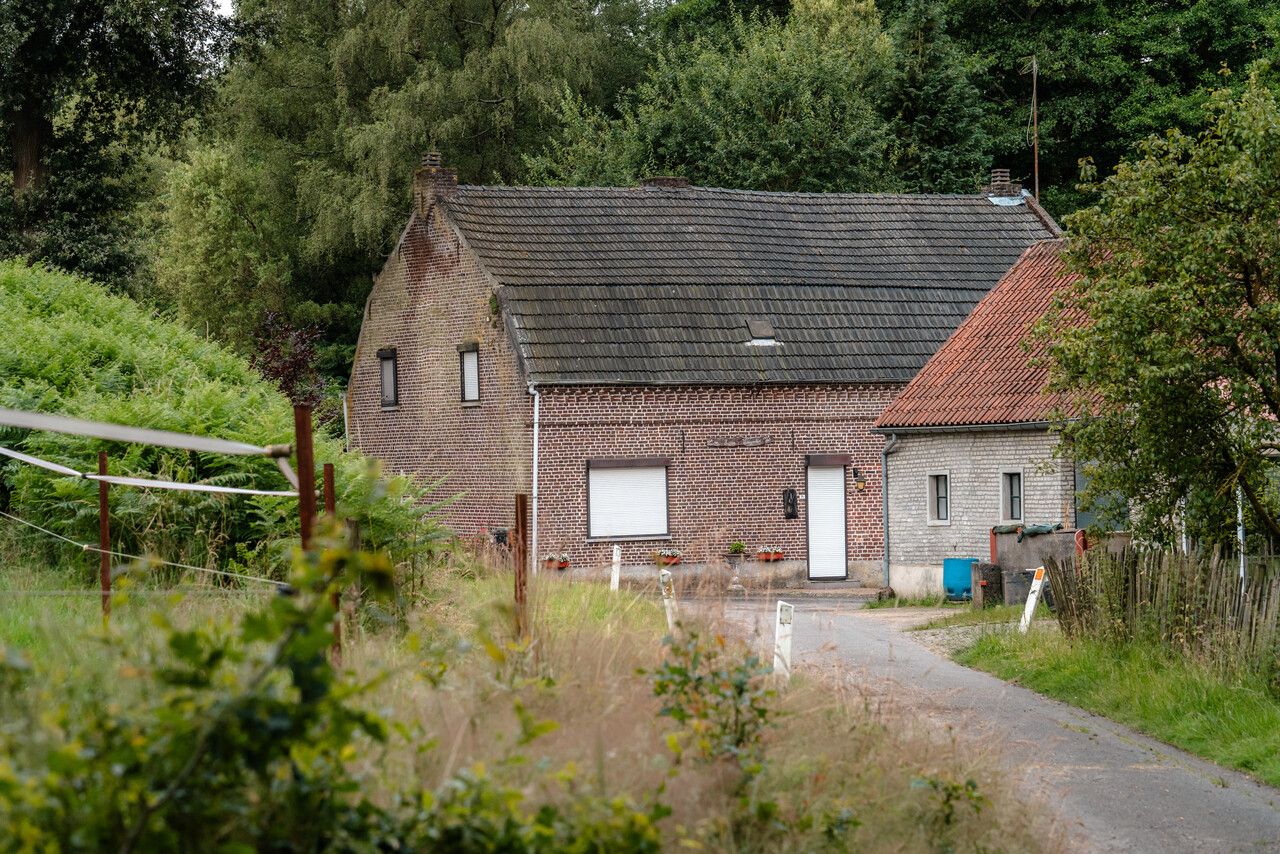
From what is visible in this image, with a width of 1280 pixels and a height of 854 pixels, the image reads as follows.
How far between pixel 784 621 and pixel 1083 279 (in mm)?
5719

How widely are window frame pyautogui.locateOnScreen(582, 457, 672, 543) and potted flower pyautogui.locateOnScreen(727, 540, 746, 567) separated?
1.39 metres

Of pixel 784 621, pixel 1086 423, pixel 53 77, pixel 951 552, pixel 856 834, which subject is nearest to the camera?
pixel 856 834

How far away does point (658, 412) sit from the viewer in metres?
31.3

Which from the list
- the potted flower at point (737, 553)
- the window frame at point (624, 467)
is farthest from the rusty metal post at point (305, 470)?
the potted flower at point (737, 553)

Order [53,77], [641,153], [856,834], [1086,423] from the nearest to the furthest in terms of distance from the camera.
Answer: [856,834], [1086,423], [53,77], [641,153]

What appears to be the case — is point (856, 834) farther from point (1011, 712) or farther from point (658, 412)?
point (658, 412)

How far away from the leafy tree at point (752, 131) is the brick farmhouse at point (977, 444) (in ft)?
48.3

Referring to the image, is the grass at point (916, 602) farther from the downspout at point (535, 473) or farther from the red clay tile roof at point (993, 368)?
the downspout at point (535, 473)

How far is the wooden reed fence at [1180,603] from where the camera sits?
13.6 meters

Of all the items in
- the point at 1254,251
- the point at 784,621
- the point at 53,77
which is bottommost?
the point at 784,621

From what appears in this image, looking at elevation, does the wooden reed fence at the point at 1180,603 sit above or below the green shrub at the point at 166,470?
below

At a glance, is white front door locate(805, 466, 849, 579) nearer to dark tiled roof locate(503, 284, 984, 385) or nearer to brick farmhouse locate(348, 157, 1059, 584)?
brick farmhouse locate(348, 157, 1059, 584)

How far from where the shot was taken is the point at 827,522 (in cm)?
3284

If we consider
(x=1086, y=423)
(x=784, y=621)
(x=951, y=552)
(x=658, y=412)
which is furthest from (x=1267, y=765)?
(x=658, y=412)
